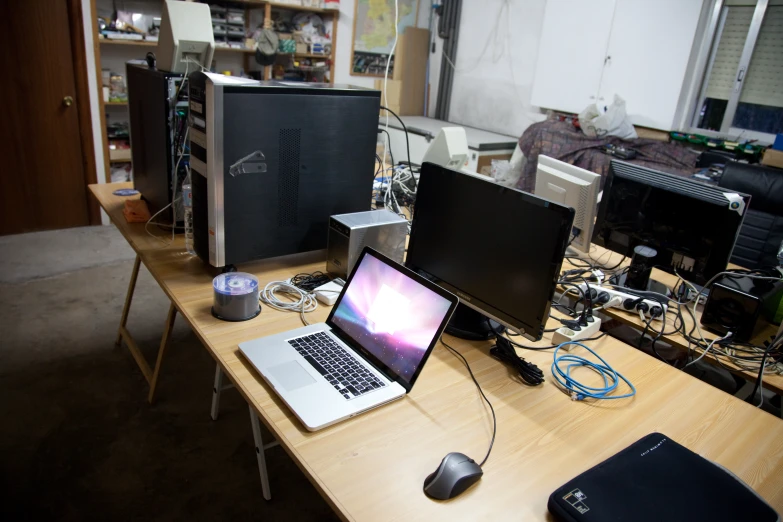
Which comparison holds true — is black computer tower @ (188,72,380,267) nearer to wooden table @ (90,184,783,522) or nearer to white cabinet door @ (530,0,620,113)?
wooden table @ (90,184,783,522)

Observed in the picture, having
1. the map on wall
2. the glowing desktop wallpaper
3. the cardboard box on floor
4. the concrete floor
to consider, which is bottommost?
the concrete floor

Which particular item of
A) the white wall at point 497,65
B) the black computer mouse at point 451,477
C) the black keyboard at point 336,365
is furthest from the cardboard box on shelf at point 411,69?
the black computer mouse at point 451,477

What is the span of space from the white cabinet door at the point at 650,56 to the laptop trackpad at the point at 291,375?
3.61 m

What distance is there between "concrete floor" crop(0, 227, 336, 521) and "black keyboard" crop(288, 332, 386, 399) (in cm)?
77

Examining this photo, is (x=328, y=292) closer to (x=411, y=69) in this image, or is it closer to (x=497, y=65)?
(x=497, y=65)

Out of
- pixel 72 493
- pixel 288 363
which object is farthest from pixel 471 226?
pixel 72 493

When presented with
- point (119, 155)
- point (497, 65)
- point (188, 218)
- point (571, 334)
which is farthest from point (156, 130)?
point (497, 65)

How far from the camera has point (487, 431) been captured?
1156 mm

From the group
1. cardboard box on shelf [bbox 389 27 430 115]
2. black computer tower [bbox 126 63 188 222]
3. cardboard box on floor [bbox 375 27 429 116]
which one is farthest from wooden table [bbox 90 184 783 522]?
cardboard box on shelf [bbox 389 27 430 115]

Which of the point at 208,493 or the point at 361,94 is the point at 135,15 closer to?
the point at 361,94

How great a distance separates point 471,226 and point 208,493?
4.21 ft

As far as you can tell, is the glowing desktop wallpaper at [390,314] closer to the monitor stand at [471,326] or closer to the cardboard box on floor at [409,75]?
the monitor stand at [471,326]

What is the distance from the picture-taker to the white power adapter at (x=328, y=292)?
1.59 m

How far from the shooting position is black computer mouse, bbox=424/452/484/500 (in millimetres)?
961
